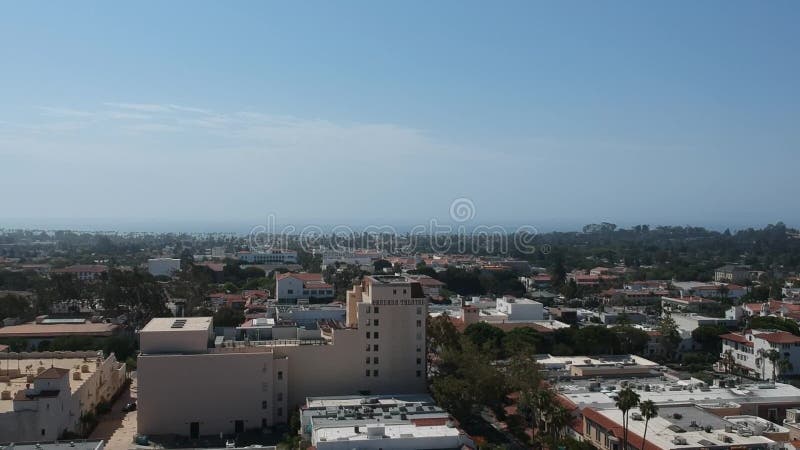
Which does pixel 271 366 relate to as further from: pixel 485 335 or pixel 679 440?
pixel 679 440

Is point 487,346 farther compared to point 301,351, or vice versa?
point 487,346

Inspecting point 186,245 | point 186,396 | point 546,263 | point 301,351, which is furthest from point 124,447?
point 186,245

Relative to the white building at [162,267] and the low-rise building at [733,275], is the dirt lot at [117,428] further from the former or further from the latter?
the low-rise building at [733,275]

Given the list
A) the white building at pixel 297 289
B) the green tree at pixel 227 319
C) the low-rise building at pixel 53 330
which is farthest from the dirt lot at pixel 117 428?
the white building at pixel 297 289

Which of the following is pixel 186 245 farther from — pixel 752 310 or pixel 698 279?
pixel 752 310

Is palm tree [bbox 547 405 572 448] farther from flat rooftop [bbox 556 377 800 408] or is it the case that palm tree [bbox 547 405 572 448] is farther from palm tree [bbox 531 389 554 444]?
flat rooftop [bbox 556 377 800 408]

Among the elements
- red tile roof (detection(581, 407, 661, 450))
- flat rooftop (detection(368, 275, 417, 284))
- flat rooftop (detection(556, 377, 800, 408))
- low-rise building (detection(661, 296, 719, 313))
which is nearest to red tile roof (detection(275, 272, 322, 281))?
low-rise building (detection(661, 296, 719, 313))
